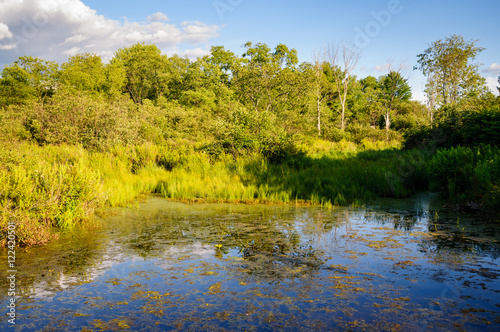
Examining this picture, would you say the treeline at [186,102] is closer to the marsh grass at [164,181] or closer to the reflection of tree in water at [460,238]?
the marsh grass at [164,181]

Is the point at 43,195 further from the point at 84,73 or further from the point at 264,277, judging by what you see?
the point at 84,73

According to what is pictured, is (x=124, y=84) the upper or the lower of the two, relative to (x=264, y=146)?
upper

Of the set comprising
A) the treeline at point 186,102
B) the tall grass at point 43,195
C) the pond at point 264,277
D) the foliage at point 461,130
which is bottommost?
the pond at point 264,277

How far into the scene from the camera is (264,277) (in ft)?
13.2

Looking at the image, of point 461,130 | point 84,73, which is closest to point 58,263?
point 461,130

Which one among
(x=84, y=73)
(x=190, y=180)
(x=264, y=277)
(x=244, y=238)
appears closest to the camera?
(x=264, y=277)

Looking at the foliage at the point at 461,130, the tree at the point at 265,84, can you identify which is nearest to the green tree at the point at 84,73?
the tree at the point at 265,84

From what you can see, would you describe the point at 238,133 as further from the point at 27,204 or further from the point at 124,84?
the point at 124,84

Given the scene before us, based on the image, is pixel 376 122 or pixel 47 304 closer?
pixel 47 304

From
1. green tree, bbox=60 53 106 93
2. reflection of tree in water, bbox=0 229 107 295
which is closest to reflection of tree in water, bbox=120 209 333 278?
reflection of tree in water, bbox=0 229 107 295

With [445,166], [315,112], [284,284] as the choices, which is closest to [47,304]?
[284,284]

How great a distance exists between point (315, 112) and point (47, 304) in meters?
39.7

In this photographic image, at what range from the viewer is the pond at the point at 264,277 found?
10.00 ft

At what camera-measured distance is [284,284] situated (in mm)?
3799
